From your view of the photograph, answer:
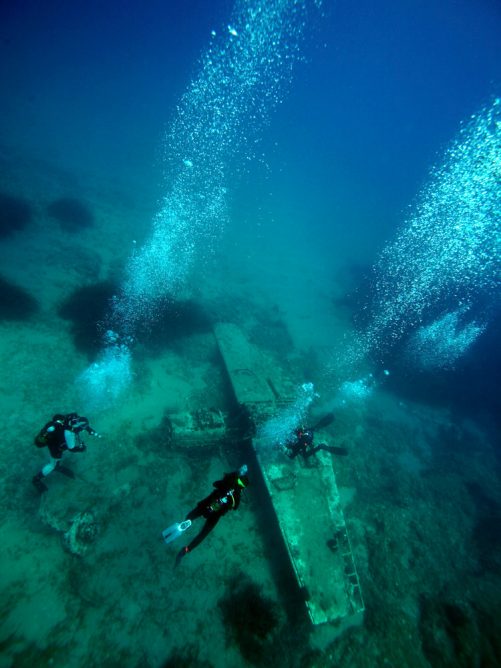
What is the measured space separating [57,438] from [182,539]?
3.09m

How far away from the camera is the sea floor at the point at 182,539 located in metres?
5.09

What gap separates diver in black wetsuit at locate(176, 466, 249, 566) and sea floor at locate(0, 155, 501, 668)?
193 centimetres

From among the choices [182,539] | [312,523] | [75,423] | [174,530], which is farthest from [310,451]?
[75,423]

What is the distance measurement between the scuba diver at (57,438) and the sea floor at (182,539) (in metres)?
0.48

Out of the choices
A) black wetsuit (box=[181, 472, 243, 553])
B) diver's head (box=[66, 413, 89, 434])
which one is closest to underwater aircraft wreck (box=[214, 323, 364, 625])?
black wetsuit (box=[181, 472, 243, 553])

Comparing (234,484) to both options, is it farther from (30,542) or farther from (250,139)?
(250,139)

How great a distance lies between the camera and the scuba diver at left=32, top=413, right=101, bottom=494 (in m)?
5.37

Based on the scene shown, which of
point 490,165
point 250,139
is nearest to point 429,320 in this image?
point 490,165

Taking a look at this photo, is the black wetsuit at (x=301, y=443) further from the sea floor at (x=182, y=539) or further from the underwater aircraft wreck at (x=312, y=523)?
the sea floor at (x=182, y=539)

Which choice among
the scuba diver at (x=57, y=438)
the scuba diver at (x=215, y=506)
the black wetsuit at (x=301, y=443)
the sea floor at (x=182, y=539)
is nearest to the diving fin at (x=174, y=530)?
the scuba diver at (x=215, y=506)

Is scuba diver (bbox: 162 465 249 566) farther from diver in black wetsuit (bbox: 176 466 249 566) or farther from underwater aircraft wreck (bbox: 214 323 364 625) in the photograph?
underwater aircraft wreck (bbox: 214 323 364 625)

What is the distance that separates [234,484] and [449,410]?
499 inches

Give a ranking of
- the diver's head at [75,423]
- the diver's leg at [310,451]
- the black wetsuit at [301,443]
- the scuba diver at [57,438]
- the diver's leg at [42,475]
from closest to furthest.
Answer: the scuba diver at [57,438]
the diver's head at [75,423]
the diver's leg at [42,475]
the black wetsuit at [301,443]
the diver's leg at [310,451]

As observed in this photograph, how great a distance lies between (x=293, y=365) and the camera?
12.0 meters
